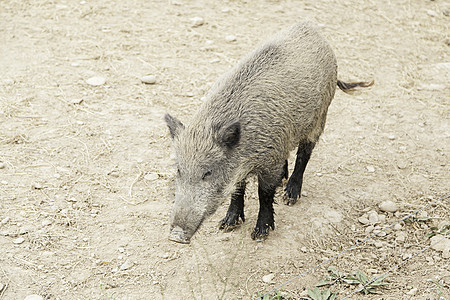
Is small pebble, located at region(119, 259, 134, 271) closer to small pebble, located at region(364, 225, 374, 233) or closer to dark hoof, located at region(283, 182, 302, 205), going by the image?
dark hoof, located at region(283, 182, 302, 205)

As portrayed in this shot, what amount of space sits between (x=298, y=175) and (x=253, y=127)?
44.7 inches

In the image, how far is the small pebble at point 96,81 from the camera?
6.26m

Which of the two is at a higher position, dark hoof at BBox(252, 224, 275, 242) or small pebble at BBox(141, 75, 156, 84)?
dark hoof at BBox(252, 224, 275, 242)

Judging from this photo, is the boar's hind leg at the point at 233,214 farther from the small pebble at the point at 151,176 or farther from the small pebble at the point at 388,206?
the small pebble at the point at 388,206

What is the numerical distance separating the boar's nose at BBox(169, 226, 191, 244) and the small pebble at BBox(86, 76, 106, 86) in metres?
3.33

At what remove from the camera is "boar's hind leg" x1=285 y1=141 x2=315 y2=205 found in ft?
15.6

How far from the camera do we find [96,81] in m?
6.30

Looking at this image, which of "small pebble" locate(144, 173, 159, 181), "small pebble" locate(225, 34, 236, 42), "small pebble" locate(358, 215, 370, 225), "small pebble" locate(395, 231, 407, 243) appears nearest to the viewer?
"small pebble" locate(395, 231, 407, 243)

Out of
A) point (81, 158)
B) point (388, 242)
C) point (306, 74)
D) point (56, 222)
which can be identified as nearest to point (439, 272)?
point (388, 242)

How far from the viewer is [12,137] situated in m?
5.19

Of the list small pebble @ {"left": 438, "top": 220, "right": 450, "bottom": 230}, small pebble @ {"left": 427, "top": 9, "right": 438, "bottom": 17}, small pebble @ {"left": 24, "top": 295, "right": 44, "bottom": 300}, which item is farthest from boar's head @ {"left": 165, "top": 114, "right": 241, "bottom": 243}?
small pebble @ {"left": 427, "top": 9, "right": 438, "bottom": 17}

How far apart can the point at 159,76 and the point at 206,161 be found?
3153 millimetres

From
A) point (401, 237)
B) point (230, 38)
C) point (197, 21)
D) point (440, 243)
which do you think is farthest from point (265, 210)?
point (197, 21)

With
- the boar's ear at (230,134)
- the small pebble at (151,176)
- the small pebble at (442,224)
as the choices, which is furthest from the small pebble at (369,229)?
the small pebble at (151,176)
